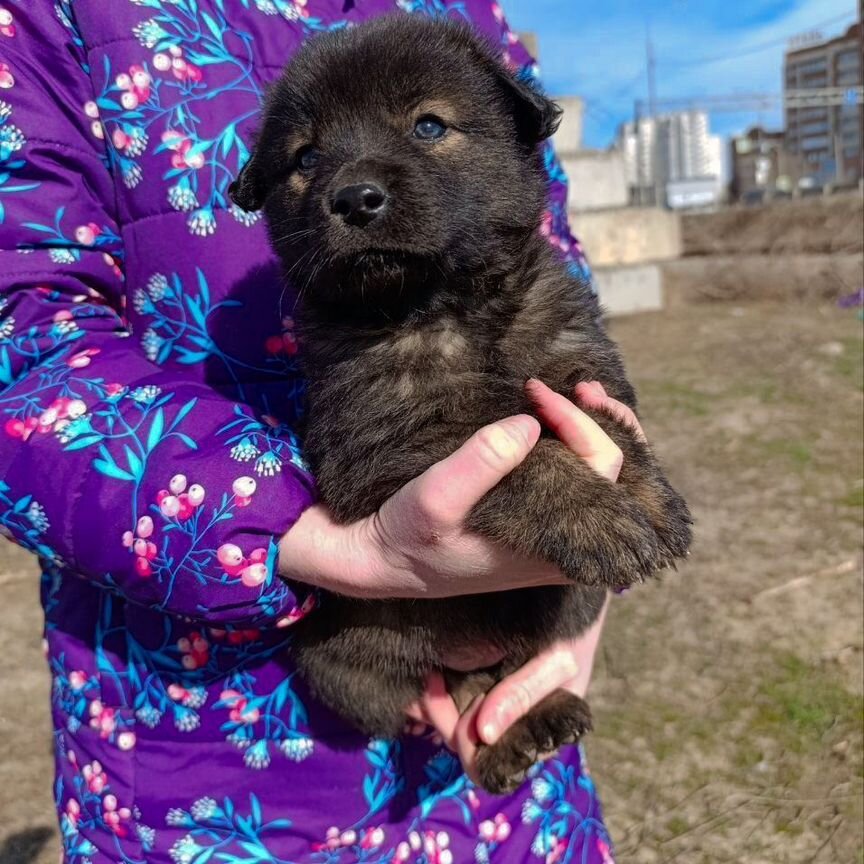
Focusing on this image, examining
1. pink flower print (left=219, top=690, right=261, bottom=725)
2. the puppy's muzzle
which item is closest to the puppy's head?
the puppy's muzzle

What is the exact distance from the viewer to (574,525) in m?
1.43

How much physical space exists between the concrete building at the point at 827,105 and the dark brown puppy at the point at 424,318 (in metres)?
14.1

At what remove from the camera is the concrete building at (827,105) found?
595 inches

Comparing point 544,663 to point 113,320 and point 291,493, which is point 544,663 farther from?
point 113,320

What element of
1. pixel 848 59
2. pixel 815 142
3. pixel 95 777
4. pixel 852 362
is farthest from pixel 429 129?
pixel 815 142

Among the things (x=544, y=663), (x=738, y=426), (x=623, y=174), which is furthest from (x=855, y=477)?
(x=623, y=174)

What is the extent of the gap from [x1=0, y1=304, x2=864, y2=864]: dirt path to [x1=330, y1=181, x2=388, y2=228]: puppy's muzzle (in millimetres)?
2397

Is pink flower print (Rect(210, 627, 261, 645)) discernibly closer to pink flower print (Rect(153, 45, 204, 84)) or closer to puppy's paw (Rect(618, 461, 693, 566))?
puppy's paw (Rect(618, 461, 693, 566))

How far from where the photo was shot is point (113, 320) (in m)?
1.64

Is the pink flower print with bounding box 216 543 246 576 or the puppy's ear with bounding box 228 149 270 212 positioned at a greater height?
the puppy's ear with bounding box 228 149 270 212

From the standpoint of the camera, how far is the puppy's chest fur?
153 cm

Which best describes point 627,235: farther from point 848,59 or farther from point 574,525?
point 848,59

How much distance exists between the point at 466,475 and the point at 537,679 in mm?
686

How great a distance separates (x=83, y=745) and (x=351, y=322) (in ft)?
3.22
